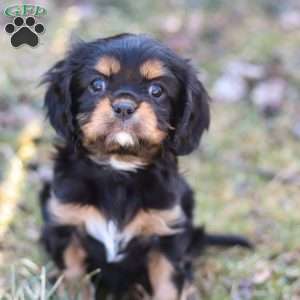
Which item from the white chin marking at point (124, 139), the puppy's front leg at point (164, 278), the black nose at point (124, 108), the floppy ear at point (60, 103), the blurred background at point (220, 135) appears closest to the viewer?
the black nose at point (124, 108)

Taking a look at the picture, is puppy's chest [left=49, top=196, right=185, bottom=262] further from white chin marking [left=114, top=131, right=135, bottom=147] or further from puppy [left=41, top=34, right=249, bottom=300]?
white chin marking [left=114, top=131, right=135, bottom=147]

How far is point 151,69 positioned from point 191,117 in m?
0.37

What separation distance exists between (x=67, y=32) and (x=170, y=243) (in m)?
3.61

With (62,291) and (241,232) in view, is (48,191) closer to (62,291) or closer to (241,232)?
(62,291)

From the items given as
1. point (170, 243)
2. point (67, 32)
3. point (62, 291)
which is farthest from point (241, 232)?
point (67, 32)

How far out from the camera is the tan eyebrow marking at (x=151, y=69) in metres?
3.20

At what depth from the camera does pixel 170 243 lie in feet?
11.8

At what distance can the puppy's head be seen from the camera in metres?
3.14

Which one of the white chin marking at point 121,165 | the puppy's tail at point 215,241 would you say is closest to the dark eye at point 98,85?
the white chin marking at point 121,165

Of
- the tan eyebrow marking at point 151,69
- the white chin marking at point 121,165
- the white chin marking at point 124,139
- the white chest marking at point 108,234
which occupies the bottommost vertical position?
the white chest marking at point 108,234

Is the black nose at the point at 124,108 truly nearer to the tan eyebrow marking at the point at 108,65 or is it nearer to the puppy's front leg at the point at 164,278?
the tan eyebrow marking at the point at 108,65

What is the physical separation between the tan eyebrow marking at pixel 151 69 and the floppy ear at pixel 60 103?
1.33ft

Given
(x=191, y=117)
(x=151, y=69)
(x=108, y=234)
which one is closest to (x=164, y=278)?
(x=108, y=234)

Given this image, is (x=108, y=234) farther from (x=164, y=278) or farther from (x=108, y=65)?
(x=108, y=65)
